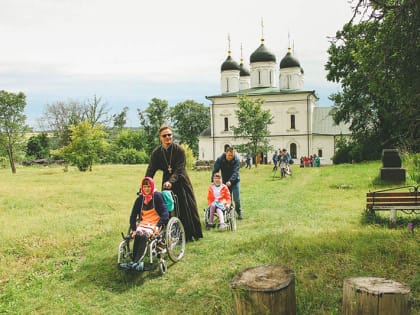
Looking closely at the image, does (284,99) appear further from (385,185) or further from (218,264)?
(218,264)

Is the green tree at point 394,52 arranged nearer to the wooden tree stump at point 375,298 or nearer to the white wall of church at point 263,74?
the wooden tree stump at point 375,298

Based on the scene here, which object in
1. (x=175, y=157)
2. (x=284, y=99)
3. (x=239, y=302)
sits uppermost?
(x=284, y=99)

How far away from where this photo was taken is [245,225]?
943cm

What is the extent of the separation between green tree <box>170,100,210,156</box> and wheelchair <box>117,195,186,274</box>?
6362cm

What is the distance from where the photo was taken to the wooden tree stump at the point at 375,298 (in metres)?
3.77

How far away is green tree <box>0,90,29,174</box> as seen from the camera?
4003 centimetres

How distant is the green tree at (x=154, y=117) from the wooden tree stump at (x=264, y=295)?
66.2 metres

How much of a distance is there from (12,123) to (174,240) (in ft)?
127

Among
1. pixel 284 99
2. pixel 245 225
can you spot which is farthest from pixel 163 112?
pixel 245 225

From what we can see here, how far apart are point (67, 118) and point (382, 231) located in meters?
62.0

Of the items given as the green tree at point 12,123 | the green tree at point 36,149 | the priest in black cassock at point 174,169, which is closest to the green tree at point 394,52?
the priest in black cassock at point 174,169

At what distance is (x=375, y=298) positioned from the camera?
3.80 metres

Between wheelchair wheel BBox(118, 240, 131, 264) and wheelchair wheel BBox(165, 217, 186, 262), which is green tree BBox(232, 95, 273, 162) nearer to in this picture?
wheelchair wheel BBox(165, 217, 186, 262)

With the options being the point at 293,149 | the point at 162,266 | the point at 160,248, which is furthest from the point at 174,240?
the point at 293,149
